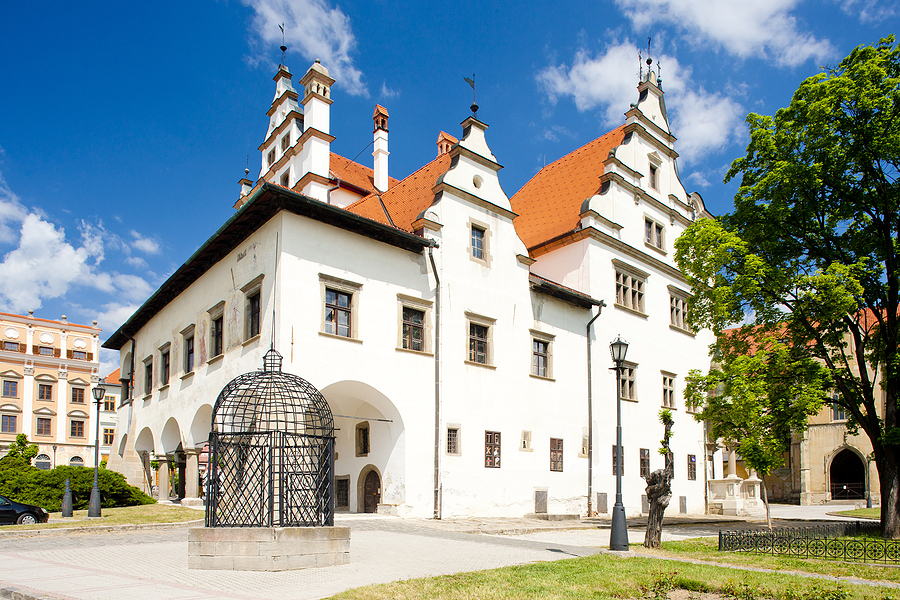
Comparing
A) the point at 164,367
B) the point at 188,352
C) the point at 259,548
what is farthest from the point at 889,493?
the point at 164,367

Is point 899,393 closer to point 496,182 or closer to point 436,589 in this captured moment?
point 496,182

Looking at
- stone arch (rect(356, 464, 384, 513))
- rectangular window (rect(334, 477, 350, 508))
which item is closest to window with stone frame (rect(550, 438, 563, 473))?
stone arch (rect(356, 464, 384, 513))

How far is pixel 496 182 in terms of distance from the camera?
25.0 meters

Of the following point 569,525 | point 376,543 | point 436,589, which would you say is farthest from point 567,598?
point 569,525

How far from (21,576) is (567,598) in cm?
714

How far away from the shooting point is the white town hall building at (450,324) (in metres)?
20.0

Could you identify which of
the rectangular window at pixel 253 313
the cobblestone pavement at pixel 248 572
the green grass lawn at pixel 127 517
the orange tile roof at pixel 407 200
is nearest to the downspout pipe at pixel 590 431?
the cobblestone pavement at pixel 248 572

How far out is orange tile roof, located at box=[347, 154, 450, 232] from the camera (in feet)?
80.8

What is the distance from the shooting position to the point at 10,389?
64562mm

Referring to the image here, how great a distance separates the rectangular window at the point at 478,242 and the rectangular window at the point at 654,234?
9.97m

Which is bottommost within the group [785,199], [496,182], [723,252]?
[723,252]

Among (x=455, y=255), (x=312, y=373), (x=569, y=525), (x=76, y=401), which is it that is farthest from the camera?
(x=76, y=401)

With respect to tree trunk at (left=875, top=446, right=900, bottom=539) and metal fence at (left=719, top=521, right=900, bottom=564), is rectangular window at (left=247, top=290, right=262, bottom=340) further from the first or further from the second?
tree trunk at (left=875, top=446, right=900, bottom=539)

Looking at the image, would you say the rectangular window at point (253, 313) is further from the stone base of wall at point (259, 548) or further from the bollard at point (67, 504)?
the stone base of wall at point (259, 548)
